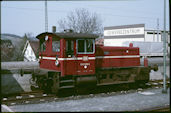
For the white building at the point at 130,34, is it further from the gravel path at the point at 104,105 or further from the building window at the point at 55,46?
the gravel path at the point at 104,105

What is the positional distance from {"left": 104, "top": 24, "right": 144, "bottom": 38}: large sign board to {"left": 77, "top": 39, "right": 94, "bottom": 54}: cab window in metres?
45.0

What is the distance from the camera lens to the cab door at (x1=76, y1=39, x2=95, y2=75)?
11.1 metres

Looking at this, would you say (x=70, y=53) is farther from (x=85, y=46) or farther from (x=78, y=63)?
(x=85, y=46)

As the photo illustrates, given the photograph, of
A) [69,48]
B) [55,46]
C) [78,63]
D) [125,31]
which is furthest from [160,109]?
[125,31]

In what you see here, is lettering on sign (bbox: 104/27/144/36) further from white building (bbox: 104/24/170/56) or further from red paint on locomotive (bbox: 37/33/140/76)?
red paint on locomotive (bbox: 37/33/140/76)

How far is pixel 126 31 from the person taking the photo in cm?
6028

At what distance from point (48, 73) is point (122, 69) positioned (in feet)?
15.7

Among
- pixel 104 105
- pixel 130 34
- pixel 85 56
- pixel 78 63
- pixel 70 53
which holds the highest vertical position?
pixel 130 34

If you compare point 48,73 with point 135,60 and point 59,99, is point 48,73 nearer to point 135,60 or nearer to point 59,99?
point 59,99

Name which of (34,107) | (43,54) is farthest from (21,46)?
(34,107)

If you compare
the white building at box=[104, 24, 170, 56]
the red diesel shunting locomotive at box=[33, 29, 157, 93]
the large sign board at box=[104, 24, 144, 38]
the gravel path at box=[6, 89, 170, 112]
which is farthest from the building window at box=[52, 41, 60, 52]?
the large sign board at box=[104, 24, 144, 38]

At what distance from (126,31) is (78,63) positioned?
2015 inches

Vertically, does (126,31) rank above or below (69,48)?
above

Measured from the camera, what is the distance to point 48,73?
11062 millimetres
